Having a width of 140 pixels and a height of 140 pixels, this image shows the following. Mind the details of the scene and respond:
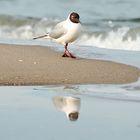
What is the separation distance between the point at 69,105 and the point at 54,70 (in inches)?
73.8

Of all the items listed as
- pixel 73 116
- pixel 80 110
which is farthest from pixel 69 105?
pixel 73 116

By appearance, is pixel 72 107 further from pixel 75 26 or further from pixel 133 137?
pixel 75 26

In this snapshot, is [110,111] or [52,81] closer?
[110,111]

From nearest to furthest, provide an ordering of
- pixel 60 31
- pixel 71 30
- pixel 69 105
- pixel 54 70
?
pixel 69 105 → pixel 54 70 → pixel 71 30 → pixel 60 31

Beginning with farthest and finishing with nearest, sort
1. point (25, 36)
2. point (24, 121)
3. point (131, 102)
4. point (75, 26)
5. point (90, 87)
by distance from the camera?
point (25, 36) → point (75, 26) → point (90, 87) → point (131, 102) → point (24, 121)

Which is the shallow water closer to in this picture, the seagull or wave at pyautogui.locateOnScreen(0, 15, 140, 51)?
the seagull

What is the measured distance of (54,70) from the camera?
8.25 m

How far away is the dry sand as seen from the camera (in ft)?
25.2

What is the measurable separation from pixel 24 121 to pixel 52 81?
1.90 meters

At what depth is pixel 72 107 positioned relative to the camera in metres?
6.33

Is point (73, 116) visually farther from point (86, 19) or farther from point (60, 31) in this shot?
point (86, 19)

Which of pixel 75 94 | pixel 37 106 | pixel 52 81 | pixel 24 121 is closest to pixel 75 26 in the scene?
pixel 52 81

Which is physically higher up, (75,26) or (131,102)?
(75,26)

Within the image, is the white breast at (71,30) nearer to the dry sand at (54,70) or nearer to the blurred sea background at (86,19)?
the dry sand at (54,70)
